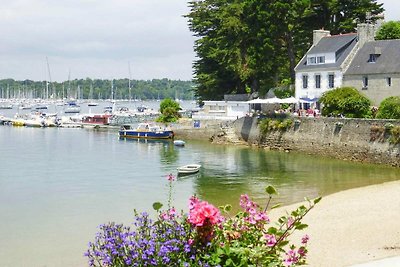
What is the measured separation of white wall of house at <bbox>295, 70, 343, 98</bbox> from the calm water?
289 inches

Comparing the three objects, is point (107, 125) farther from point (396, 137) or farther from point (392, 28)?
point (396, 137)

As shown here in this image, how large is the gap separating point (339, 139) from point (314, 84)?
1021 cm

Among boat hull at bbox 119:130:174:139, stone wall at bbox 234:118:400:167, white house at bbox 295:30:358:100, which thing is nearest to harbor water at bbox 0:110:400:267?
stone wall at bbox 234:118:400:167

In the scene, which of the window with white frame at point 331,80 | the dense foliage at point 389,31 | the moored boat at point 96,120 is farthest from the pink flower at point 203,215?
the moored boat at point 96,120

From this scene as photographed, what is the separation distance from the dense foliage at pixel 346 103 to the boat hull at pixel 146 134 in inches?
807

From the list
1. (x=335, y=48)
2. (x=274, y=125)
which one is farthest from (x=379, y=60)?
(x=274, y=125)

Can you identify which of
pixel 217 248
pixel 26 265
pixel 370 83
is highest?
pixel 370 83

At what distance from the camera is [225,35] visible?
199 feet

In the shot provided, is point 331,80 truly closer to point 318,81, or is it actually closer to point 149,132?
point 318,81

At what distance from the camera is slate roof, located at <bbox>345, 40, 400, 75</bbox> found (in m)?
43.6

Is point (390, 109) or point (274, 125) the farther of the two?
point (274, 125)

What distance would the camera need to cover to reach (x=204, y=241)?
8359 millimetres

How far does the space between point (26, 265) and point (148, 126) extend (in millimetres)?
47701

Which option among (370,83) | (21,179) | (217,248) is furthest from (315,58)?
(217,248)
